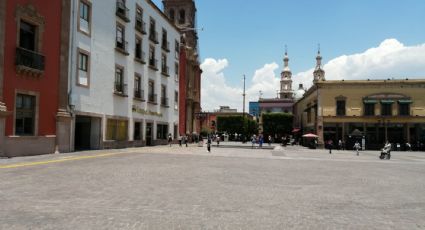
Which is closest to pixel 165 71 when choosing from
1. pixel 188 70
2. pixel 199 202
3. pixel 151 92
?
pixel 151 92

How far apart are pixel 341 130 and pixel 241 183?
39142 millimetres

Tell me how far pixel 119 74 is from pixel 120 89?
124 centimetres

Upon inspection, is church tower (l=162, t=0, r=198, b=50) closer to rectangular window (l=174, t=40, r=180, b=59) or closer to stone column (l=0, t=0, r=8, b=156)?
rectangular window (l=174, t=40, r=180, b=59)

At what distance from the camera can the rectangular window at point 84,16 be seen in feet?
80.3

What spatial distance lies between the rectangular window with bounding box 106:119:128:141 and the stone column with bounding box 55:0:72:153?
5567 mm

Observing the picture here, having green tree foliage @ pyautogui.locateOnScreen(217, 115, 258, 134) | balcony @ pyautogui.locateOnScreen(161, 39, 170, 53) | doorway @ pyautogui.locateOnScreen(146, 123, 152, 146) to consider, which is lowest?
doorway @ pyautogui.locateOnScreen(146, 123, 152, 146)

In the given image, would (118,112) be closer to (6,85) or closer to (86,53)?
(86,53)

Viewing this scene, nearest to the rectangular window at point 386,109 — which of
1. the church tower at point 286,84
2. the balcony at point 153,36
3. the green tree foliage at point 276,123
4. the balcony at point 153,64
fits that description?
the balcony at point 153,64

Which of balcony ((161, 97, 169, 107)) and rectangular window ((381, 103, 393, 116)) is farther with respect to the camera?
rectangular window ((381, 103, 393, 116))

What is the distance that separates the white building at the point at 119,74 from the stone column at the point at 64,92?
22.0 inches

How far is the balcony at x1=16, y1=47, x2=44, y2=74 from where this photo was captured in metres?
18.7

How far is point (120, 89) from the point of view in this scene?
30.2 meters

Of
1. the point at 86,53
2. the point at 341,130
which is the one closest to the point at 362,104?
the point at 341,130

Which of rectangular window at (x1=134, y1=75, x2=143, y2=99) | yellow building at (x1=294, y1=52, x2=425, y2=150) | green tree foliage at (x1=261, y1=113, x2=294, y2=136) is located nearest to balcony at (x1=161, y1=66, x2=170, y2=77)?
rectangular window at (x1=134, y1=75, x2=143, y2=99)
